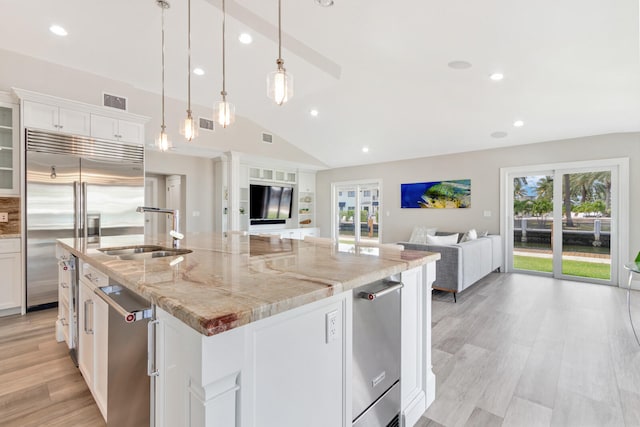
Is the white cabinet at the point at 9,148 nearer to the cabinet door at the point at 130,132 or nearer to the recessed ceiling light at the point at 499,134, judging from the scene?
the cabinet door at the point at 130,132

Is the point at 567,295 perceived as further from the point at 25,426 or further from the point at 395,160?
the point at 25,426

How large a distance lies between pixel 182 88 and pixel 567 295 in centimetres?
638

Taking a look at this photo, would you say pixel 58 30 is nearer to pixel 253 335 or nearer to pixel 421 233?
pixel 253 335

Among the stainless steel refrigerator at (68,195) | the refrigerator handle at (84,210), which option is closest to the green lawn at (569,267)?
the stainless steel refrigerator at (68,195)

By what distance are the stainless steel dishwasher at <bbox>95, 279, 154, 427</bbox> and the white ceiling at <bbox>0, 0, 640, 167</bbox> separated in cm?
288

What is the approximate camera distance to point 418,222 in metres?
6.62

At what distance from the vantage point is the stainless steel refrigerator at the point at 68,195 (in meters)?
3.41

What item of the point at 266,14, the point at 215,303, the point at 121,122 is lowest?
the point at 215,303

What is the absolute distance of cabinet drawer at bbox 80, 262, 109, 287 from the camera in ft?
4.85

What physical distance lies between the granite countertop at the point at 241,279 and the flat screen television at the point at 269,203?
17.8 ft

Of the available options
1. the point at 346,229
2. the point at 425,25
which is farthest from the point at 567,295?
the point at 346,229

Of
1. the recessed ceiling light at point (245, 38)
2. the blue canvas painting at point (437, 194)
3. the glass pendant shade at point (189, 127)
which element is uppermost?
the recessed ceiling light at point (245, 38)

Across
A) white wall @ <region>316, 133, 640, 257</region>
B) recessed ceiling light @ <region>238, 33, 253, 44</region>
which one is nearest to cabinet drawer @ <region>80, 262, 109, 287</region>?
recessed ceiling light @ <region>238, 33, 253, 44</region>

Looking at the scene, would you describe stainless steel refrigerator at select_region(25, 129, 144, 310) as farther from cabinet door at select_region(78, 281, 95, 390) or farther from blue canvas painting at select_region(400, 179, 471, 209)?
blue canvas painting at select_region(400, 179, 471, 209)
